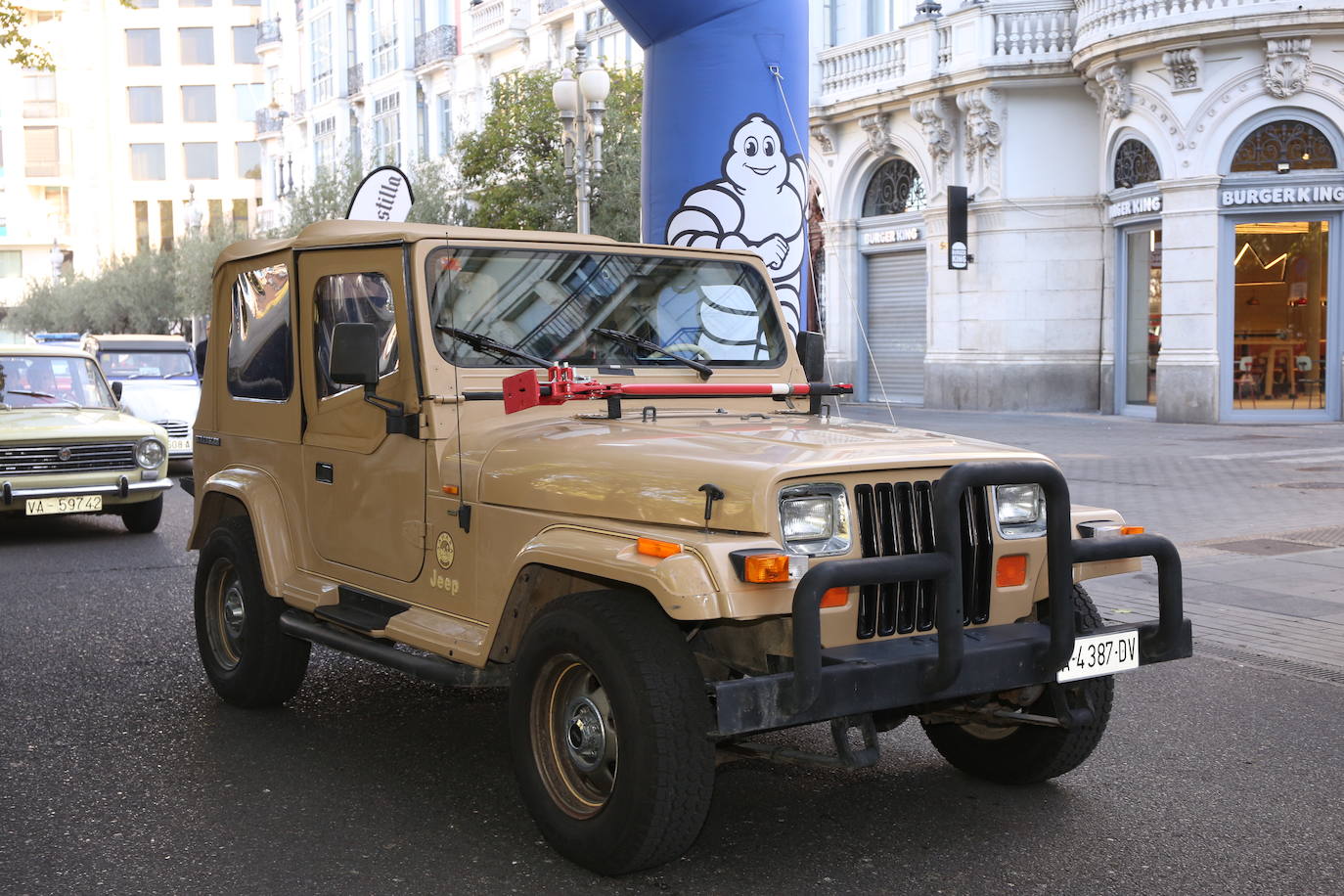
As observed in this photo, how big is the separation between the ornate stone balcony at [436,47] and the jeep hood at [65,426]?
34.5m

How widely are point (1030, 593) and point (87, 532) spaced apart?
35.6 ft

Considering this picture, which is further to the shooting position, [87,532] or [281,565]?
[87,532]

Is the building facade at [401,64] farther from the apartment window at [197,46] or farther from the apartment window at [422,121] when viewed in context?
the apartment window at [197,46]

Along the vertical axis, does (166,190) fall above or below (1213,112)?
above

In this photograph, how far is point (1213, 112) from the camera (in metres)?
22.6

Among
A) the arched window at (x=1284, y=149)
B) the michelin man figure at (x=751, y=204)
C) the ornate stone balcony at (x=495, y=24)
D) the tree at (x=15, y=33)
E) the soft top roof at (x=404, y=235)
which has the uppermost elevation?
the ornate stone balcony at (x=495, y=24)

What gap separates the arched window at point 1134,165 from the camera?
2404cm

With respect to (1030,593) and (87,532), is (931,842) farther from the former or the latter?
(87,532)

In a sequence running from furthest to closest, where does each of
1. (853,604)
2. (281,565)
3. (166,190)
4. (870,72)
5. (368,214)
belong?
1. (166,190)
2. (870,72)
3. (368,214)
4. (281,565)
5. (853,604)

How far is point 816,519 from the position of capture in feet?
13.6

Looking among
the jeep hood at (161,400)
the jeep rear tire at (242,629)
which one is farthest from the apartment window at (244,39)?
the jeep rear tire at (242,629)

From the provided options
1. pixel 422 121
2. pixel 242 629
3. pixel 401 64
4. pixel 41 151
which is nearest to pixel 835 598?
pixel 242 629

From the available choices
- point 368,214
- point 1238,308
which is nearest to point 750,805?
point 368,214

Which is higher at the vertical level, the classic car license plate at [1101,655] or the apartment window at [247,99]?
the apartment window at [247,99]
